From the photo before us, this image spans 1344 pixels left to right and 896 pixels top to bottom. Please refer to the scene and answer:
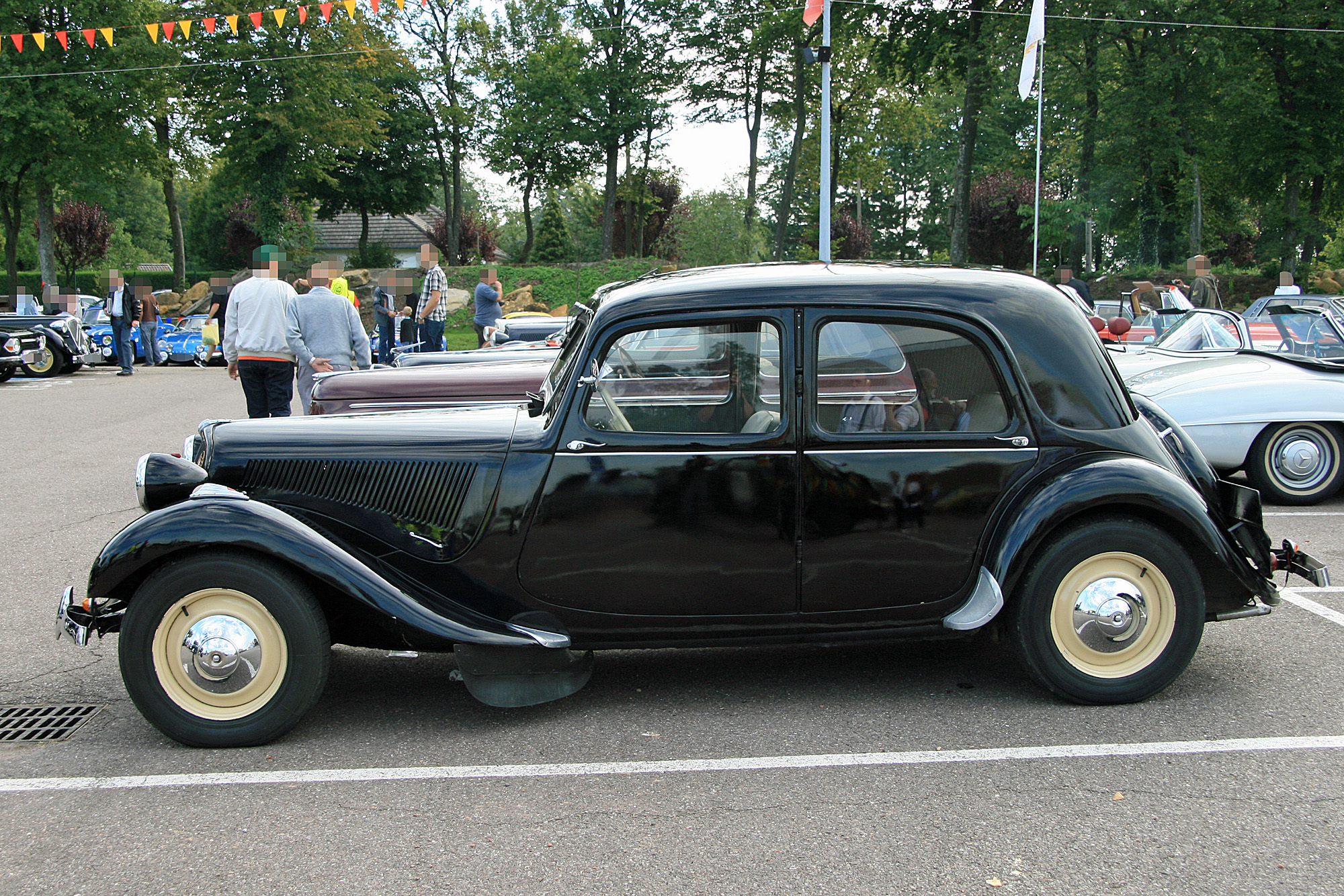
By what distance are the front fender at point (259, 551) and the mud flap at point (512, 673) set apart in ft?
0.23

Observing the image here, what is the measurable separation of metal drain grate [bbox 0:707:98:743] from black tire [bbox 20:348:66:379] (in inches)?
696

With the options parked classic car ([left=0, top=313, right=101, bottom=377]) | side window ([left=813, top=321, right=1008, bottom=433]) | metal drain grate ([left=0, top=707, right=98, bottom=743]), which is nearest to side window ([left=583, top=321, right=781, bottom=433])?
side window ([left=813, top=321, right=1008, bottom=433])

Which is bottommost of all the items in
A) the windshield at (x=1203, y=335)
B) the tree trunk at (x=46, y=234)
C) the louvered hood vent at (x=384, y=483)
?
the louvered hood vent at (x=384, y=483)

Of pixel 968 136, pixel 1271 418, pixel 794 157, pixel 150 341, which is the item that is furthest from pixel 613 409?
pixel 794 157

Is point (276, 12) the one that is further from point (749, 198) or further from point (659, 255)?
point (659, 255)

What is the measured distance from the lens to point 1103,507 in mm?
3795

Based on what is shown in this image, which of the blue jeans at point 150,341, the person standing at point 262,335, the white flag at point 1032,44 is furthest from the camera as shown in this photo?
the blue jeans at point 150,341

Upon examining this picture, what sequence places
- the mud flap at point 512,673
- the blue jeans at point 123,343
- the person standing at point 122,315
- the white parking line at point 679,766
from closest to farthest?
the white parking line at point 679,766
the mud flap at point 512,673
the person standing at point 122,315
the blue jeans at point 123,343

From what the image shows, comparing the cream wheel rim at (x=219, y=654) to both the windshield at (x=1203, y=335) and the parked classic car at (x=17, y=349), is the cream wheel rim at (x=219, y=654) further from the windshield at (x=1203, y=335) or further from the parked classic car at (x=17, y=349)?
the parked classic car at (x=17, y=349)

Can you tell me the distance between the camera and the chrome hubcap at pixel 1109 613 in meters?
3.78

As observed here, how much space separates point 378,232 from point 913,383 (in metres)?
61.0

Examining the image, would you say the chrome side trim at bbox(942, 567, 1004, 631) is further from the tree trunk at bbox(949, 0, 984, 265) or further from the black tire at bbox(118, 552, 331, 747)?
the tree trunk at bbox(949, 0, 984, 265)

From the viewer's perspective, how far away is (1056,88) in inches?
1189

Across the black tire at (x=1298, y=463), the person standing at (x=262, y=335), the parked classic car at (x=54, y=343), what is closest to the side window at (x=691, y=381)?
the person standing at (x=262, y=335)
